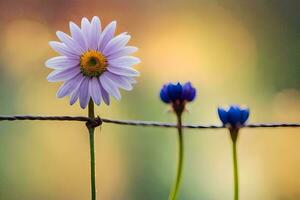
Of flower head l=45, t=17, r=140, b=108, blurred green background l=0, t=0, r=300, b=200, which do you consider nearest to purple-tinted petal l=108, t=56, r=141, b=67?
flower head l=45, t=17, r=140, b=108

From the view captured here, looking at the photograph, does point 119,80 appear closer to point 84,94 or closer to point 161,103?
point 84,94

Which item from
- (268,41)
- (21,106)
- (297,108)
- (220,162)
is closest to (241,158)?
(220,162)

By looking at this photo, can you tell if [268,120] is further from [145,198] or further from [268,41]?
[145,198]

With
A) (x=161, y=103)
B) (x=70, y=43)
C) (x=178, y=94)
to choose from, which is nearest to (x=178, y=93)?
(x=178, y=94)

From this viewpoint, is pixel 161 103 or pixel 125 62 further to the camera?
pixel 161 103

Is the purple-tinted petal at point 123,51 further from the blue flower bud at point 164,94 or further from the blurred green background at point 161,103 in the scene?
the blurred green background at point 161,103
